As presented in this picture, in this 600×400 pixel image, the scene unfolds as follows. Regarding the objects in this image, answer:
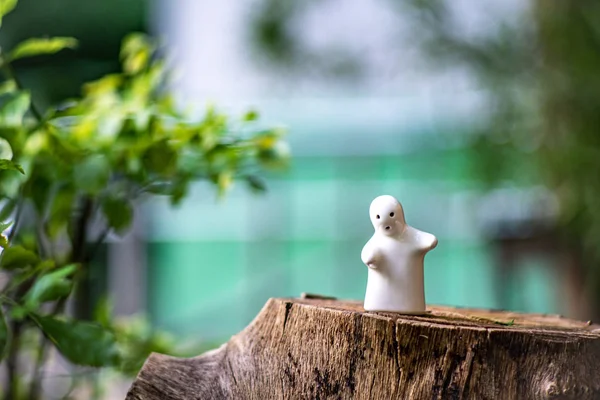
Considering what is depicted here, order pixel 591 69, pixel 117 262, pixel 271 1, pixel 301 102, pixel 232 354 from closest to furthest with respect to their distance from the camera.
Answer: pixel 232 354 → pixel 591 69 → pixel 271 1 → pixel 117 262 → pixel 301 102

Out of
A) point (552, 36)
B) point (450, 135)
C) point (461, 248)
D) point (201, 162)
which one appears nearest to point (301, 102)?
point (461, 248)

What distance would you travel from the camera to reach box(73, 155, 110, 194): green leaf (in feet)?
2.56

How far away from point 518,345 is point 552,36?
1.61 m

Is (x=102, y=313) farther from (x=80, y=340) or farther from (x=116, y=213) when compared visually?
(x=80, y=340)

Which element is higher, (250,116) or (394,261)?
(250,116)

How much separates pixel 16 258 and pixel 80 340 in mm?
107

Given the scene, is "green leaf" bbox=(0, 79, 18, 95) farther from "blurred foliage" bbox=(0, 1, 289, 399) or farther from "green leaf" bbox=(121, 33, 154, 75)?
"green leaf" bbox=(121, 33, 154, 75)

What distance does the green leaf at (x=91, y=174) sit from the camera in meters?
0.78

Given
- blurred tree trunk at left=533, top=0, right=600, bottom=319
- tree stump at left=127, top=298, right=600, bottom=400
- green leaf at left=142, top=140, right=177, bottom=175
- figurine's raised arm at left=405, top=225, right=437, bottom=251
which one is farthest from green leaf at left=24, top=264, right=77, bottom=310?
blurred tree trunk at left=533, top=0, right=600, bottom=319

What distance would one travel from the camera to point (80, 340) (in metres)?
0.69

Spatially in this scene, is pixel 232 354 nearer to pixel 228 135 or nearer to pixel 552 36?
pixel 228 135

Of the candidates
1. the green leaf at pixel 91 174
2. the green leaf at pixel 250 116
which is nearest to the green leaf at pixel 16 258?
the green leaf at pixel 91 174

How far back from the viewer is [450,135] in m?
2.34

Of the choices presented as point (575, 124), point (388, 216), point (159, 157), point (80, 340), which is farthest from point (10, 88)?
point (575, 124)
